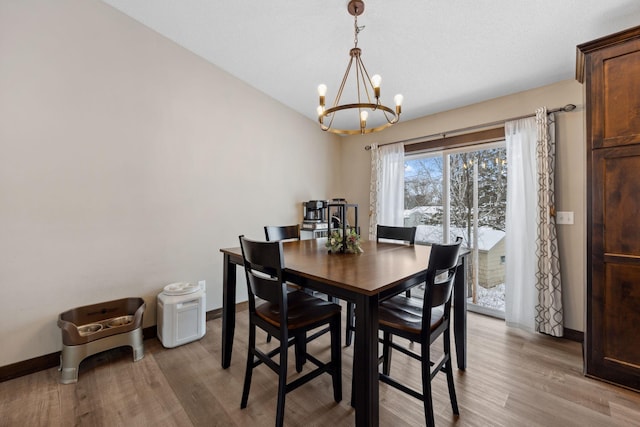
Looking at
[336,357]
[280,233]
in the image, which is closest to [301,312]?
[336,357]

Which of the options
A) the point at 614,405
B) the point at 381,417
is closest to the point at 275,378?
the point at 381,417

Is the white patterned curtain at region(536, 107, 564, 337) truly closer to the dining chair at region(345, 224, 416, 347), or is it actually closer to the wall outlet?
the wall outlet

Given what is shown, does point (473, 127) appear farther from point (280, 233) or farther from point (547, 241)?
point (280, 233)

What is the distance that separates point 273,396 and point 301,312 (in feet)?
2.05

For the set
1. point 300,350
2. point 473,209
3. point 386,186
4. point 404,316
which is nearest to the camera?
point 404,316

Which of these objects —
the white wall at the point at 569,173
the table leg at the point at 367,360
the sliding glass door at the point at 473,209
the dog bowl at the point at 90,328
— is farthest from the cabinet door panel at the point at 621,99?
the dog bowl at the point at 90,328

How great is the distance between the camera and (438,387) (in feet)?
5.79

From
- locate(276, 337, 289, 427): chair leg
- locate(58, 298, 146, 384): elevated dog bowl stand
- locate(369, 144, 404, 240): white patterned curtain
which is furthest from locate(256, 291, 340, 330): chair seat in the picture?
locate(369, 144, 404, 240): white patterned curtain

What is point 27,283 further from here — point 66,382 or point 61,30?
point 61,30

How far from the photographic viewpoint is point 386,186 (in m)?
3.64

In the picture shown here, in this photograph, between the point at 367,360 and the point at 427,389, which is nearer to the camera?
the point at 367,360

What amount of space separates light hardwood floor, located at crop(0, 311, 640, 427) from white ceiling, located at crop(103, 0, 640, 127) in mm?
2420

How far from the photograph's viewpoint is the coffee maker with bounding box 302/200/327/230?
3650 mm

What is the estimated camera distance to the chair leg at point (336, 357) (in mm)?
1576
